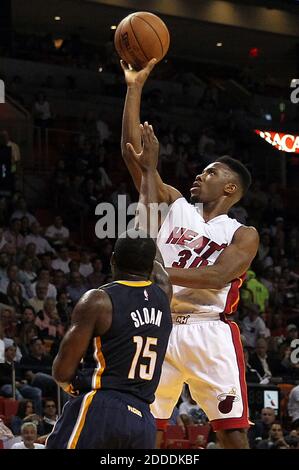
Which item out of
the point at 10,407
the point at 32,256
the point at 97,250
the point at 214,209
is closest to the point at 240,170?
the point at 214,209

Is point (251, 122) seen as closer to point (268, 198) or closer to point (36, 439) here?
point (268, 198)

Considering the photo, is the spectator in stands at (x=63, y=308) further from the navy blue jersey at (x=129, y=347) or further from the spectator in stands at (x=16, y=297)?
the navy blue jersey at (x=129, y=347)

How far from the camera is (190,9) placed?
71.0ft

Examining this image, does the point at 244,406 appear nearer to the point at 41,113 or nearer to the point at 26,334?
the point at 26,334

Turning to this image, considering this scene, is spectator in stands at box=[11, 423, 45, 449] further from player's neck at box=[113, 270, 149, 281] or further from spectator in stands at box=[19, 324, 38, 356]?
player's neck at box=[113, 270, 149, 281]

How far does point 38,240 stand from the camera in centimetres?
1452

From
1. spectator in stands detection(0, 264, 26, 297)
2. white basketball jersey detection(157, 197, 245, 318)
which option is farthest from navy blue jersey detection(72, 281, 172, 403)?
spectator in stands detection(0, 264, 26, 297)

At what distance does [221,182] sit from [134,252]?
2.09 meters

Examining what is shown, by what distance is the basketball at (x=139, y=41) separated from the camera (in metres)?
6.75

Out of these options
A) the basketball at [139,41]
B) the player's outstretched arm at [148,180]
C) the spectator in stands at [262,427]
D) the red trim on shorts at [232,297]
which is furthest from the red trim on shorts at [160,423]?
the spectator in stands at [262,427]

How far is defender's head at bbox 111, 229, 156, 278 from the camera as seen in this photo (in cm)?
466

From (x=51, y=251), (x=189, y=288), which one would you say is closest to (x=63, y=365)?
(x=189, y=288)

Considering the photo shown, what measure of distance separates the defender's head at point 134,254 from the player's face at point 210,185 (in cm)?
192
